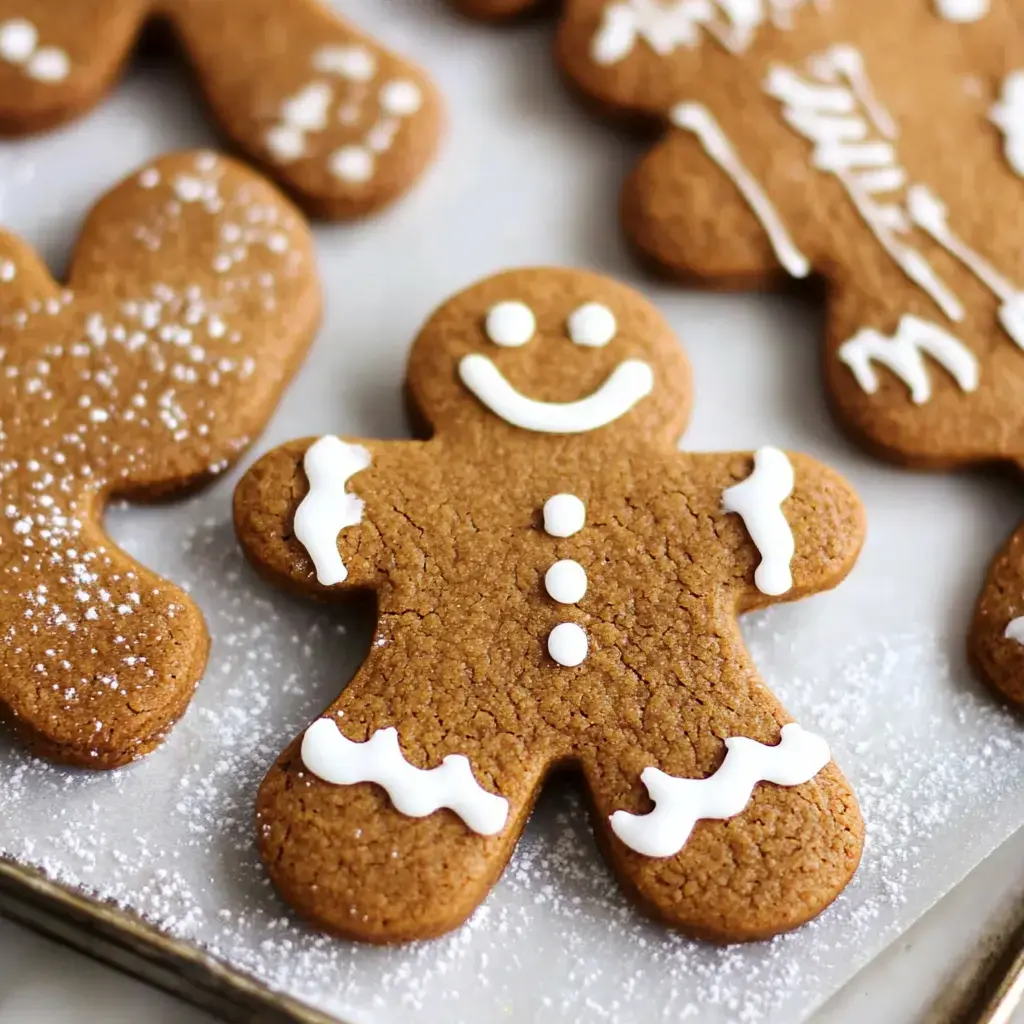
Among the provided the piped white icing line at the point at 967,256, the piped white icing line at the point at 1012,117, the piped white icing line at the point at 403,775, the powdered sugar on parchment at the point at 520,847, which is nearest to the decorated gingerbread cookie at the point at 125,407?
the powdered sugar on parchment at the point at 520,847

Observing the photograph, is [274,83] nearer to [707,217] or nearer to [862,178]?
[707,217]

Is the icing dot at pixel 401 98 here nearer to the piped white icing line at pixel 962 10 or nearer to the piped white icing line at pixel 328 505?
the piped white icing line at pixel 328 505

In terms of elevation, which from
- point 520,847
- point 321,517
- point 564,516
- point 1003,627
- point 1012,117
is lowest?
point 520,847

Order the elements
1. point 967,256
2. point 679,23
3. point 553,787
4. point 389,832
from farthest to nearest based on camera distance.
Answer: point 679,23 → point 967,256 → point 553,787 → point 389,832

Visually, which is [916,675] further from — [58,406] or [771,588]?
[58,406]

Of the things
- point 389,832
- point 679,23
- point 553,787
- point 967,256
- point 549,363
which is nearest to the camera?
point 389,832

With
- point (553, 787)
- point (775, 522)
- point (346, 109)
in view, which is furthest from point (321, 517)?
point (346, 109)

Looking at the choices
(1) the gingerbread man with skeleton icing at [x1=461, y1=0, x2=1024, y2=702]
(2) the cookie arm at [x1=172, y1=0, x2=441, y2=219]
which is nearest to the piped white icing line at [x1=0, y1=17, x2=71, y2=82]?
(2) the cookie arm at [x1=172, y1=0, x2=441, y2=219]

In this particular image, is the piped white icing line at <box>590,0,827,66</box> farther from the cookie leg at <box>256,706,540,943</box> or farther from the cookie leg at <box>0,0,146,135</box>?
the cookie leg at <box>256,706,540,943</box>
